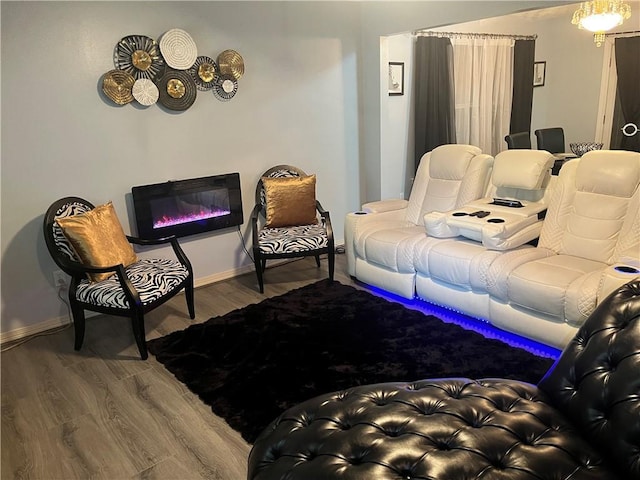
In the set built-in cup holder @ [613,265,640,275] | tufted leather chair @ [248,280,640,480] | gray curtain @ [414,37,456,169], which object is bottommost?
tufted leather chair @ [248,280,640,480]

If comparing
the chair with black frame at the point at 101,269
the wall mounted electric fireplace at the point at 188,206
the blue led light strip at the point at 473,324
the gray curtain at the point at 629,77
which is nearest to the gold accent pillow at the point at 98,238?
the chair with black frame at the point at 101,269

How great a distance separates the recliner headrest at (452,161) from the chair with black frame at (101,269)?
2.09 m

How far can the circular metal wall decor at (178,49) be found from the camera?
3564mm

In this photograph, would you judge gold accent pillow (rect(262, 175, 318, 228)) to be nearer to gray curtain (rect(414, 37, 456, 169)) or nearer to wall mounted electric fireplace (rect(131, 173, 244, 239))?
wall mounted electric fireplace (rect(131, 173, 244, 239))

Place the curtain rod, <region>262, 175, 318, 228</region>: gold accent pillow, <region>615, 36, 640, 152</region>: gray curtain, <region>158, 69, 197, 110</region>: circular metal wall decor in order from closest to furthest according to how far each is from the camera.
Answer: <region>158, 69, 197, 110</region>: circular metal wall decor → <region>262, 175, 318, 228</region>: gold accent pillow → the curtain rod → <region>615, 36, 640, 152</region>: gray curtain

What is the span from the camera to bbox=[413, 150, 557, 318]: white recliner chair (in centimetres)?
314

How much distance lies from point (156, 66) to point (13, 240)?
4.96 feet

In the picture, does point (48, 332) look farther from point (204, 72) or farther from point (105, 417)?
point (204, 72)

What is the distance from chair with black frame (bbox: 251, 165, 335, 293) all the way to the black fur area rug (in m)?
0.43

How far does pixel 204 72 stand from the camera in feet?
12.5

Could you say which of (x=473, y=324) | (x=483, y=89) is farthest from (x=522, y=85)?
(x=473, y=324)

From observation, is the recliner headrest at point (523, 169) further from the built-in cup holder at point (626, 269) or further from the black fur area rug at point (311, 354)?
the black fur area rug at point (311, 354)

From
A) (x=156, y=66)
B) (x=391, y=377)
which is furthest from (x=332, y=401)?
(x=156, y=66)

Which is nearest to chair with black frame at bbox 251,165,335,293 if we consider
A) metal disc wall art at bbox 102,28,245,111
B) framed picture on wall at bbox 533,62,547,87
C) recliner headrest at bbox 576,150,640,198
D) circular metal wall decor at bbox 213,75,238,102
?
circular metal wall decor at bbox 213,75,238,102
